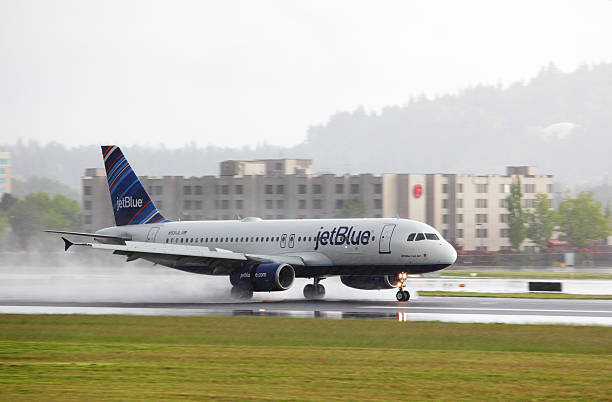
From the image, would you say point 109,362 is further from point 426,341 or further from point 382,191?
point 382,191

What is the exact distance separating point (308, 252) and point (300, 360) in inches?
1040

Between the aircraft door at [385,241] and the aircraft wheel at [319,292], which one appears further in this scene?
the aircraft wheel at [319,292]

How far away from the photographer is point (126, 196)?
194ft

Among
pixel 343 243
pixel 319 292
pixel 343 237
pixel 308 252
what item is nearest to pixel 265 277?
pixel 308 252

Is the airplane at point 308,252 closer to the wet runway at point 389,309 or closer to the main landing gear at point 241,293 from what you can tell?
the main landing gear at point 241,293

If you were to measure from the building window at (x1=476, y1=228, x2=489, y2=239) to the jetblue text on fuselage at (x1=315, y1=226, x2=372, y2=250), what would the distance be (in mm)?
140108

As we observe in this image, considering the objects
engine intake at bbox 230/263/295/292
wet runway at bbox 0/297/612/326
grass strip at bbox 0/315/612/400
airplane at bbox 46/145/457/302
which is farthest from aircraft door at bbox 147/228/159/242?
grass strip at bbox 0/315/612/400

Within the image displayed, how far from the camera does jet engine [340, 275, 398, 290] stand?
4878 cm

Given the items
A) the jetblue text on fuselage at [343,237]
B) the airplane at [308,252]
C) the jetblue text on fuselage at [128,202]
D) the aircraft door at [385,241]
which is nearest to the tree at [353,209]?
the jetblue text on fuselage at [128,202]

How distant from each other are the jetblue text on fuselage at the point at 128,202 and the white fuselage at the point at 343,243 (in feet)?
19.1

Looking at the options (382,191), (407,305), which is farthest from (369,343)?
(382,191)

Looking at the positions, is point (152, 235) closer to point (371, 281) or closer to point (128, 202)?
point (128, 202)

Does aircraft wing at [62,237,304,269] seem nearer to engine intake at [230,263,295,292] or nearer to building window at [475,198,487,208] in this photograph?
engine intake at [230,263,295,292]

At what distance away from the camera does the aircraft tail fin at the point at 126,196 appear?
59.1 metres
